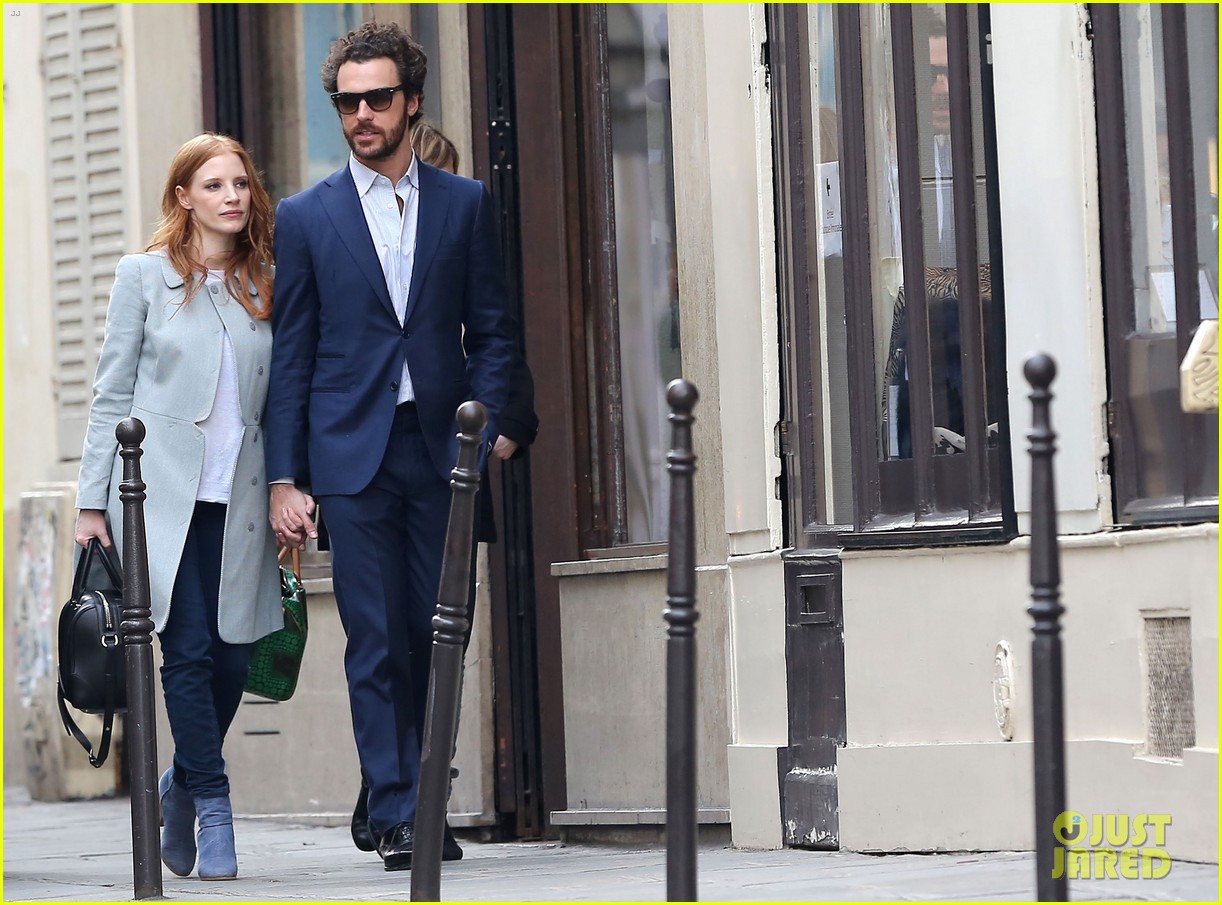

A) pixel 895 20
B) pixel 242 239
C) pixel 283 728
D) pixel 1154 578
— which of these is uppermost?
pixel 895 20

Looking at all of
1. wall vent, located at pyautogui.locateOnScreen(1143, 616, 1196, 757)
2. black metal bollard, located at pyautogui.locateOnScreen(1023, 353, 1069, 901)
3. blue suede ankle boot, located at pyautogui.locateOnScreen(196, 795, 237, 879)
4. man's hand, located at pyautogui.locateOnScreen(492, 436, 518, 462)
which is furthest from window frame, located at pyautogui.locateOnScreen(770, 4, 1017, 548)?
blue suede ankle boot, located at pyautogui.locateOnScreen(196, 795, 237, 879)

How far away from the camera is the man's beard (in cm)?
→ 609

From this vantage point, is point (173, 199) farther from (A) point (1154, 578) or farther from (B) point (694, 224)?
(A) point (1154, 578)

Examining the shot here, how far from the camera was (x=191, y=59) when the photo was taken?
30.9 ft

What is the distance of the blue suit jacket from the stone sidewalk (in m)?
1.13

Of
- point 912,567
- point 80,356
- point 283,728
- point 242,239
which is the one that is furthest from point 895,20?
point 80,356

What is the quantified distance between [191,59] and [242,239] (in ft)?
11.0

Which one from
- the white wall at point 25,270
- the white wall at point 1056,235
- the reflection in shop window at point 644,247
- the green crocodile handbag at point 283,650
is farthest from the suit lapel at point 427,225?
the white wall at point 25,270

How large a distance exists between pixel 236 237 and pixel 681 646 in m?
2.61

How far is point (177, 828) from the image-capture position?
20.0 ft

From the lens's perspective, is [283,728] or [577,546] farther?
[283,728]

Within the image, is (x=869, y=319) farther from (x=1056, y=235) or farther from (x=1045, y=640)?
(x=1045, y=640)

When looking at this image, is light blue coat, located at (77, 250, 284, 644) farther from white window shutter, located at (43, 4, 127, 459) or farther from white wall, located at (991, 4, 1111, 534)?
white window shutter, located at (43, 4, 127, 459)

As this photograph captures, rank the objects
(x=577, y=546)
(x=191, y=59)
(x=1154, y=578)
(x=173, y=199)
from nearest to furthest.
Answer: (x=1154, y=578)
(x=173, y=199)
(x=577, y=546)
(x=191, y=59)
